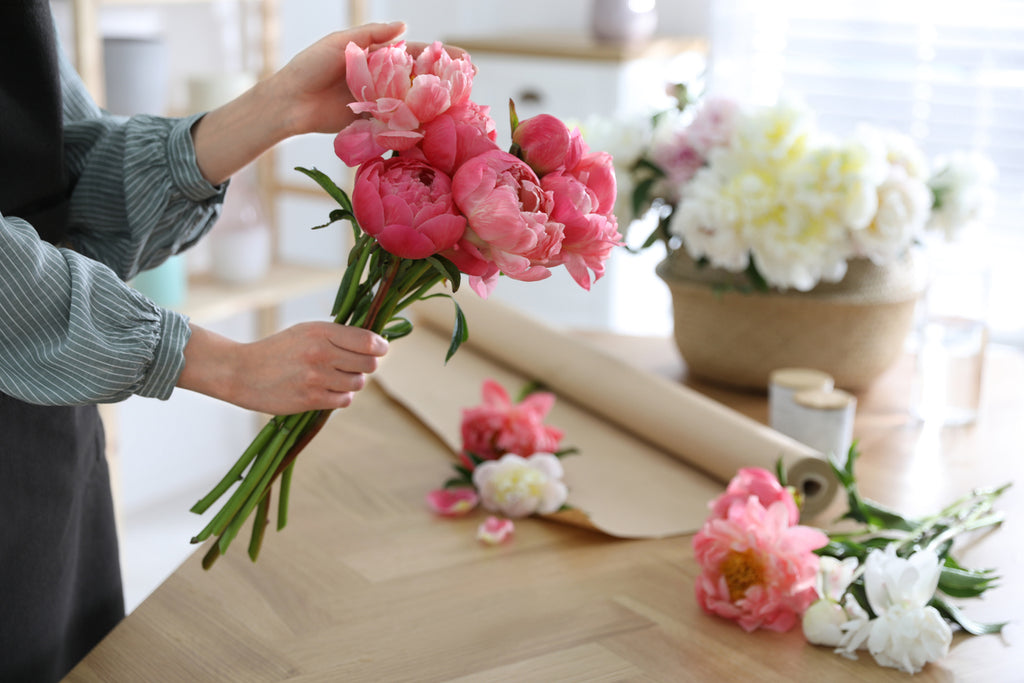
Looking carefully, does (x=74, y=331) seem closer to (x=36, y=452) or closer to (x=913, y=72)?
(x=36, y=452)

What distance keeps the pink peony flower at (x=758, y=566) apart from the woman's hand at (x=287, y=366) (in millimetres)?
334

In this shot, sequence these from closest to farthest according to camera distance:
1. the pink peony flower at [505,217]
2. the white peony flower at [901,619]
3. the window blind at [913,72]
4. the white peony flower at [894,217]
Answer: the pink peony flower at [505,217] < the white peony flower at [901,619] < the white peony flower at [894,217] < the window blind at [913,72]

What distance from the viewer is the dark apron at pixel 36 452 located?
84 centimetres

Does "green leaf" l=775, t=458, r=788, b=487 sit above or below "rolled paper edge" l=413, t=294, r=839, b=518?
above

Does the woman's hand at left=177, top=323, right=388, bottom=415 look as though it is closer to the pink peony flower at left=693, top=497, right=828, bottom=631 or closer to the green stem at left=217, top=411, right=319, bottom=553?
the green stem at left=217, top=411, right=319, bottom=553

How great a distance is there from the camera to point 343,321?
80cm

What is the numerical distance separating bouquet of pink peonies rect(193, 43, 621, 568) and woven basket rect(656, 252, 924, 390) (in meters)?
0.66

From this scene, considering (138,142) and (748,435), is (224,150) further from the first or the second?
(748,435)

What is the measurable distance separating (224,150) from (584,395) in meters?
0.58

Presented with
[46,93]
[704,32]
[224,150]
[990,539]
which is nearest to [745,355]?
[990,539]

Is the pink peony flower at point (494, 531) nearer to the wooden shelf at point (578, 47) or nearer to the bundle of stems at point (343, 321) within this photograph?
the bundle of stems at point (343, 321)

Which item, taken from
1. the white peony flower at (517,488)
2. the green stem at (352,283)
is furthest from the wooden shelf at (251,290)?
the green stem at (352,283)

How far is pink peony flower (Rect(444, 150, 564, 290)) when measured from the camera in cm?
66

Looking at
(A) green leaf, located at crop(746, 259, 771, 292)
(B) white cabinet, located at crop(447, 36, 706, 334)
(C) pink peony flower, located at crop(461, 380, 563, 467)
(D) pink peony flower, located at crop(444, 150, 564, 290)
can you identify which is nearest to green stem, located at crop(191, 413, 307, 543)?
(D) pink peony flower, located at crop(444, 150, 564, 290)
